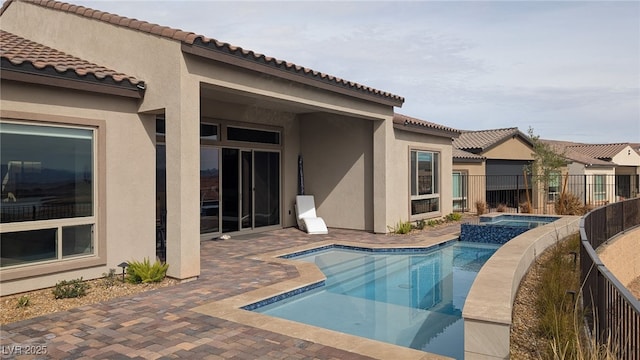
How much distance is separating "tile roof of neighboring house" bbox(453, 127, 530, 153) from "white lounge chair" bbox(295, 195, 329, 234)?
51.4 feet

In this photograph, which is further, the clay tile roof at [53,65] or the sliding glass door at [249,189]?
the sliding glass door at [249,189]

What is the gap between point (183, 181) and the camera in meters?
7.96

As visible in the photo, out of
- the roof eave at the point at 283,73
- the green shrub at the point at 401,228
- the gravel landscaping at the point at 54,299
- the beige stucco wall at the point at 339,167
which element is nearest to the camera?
the gravel landscaping at the point at 54,299

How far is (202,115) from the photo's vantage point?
12594 mm

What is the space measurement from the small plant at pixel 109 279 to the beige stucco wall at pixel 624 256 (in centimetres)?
1160

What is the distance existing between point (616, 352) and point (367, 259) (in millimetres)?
7721

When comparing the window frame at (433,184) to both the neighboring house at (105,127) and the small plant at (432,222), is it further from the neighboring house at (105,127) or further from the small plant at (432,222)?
the neighboring house at (105,127)

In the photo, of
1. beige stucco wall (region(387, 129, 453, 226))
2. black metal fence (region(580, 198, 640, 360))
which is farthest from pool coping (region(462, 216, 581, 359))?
beige stucco wall (region(387, 129, 453, 226))

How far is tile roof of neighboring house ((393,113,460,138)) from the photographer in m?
15.3

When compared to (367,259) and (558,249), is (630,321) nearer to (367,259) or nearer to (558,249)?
(558,249)

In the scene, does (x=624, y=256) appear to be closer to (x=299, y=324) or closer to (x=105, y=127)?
(x=299, y=324)

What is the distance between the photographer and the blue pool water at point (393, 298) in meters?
6.35

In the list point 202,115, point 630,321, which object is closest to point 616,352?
point 630,321

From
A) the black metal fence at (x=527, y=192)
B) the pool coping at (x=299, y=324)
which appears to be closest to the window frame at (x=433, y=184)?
the black metal fence at (x=527, y=192)
